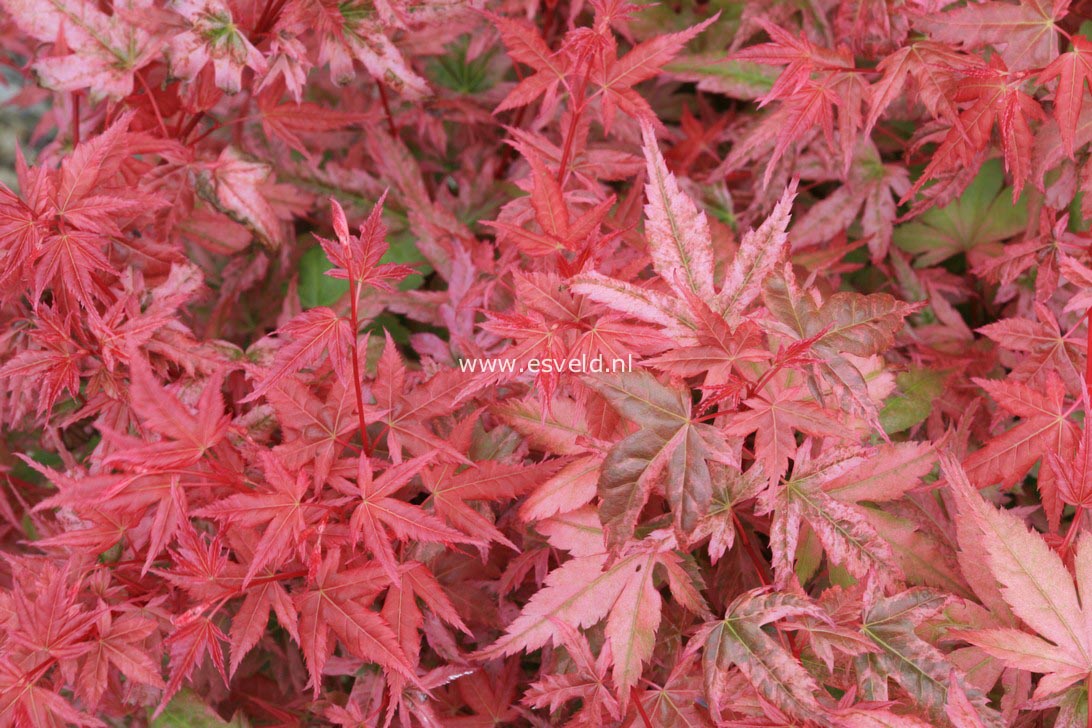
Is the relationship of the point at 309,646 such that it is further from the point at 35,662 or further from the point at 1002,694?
the point at 1002,694

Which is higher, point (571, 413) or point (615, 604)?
point (571, 413)

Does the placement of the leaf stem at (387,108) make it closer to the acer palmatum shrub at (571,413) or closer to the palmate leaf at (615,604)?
the acer palmatum shrub at (571,413)

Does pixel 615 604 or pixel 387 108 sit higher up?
pixel 387 108

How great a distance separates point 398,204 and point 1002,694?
1.29 meters

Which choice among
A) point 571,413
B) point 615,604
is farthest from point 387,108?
point 615,604

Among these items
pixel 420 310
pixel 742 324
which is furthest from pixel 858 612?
pixel 420 310

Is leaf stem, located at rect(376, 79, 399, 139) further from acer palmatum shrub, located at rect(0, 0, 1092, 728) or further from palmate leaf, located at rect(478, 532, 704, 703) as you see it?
palmate leaf, located at rect(478, 532, 704, 703)

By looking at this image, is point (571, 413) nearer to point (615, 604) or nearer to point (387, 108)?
point (615, 604)

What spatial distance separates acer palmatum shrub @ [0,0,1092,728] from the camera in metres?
0.91

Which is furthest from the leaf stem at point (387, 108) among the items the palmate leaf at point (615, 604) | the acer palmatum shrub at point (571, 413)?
the palmate leaf at point (615, 604)

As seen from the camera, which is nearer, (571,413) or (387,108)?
(571,413)

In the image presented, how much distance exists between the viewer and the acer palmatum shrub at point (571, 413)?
91cm

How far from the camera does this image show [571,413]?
3.42 feet

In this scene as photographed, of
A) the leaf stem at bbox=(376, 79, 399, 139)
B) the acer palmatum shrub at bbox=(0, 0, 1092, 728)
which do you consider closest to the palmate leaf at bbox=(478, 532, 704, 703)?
the acer palmatum shrub at bbox=(0, 0, 1092, 728)
